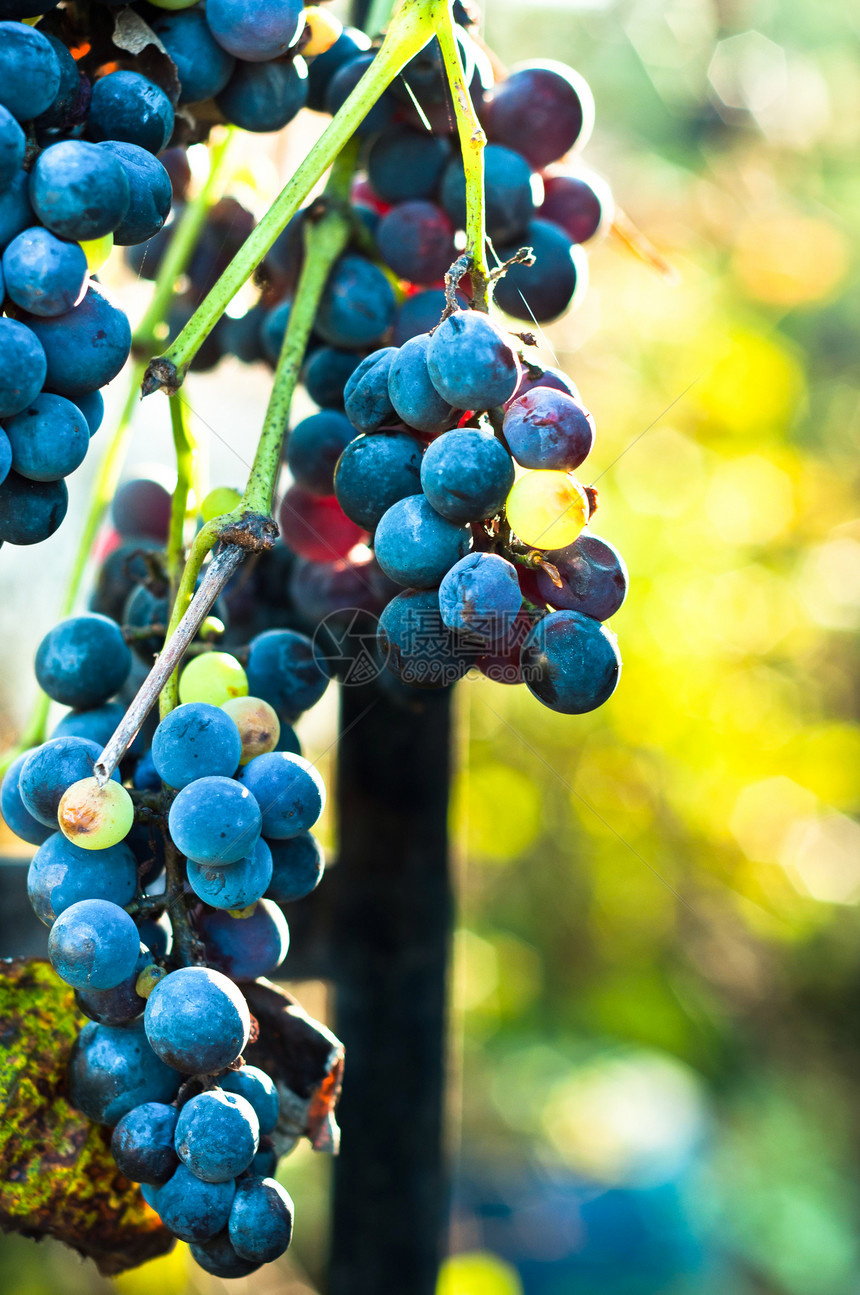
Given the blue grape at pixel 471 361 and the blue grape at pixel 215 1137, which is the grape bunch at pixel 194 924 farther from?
the blue grape at pixel 471 361

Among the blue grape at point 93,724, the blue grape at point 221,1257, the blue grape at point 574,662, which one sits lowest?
the blue grape at point 221,1257

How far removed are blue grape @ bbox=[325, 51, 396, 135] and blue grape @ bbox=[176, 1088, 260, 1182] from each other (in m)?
0.37

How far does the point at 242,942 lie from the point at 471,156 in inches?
10.6

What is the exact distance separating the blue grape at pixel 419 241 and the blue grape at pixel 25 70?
0.16m

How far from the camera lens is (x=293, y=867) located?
1.22 feet

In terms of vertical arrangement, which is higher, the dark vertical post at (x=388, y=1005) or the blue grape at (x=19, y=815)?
the blue grape at (x=19, y=815)

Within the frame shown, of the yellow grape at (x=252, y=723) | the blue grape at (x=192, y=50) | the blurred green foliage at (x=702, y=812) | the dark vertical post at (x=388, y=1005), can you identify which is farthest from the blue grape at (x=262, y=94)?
the blurred green foliage at (x=702, y=812)

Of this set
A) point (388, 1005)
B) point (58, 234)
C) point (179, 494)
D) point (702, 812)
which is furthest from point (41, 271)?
point (702, 812)

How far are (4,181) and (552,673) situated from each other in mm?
216

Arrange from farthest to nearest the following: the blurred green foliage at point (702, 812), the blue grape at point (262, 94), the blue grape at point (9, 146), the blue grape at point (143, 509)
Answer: the blurred green foliage at point (702, 812)
the blue grape at point (143, 509)
the blue grape at point (262, 94)
the blue grape at point (9, 146)

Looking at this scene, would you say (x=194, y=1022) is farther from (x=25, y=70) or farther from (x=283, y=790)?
(x=25, y=70)

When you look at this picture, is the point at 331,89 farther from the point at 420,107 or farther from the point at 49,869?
the point at 49,869

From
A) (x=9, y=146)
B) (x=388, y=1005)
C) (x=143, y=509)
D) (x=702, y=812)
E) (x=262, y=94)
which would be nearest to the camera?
(x=9, y=146)

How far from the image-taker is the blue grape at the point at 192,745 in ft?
1.09
